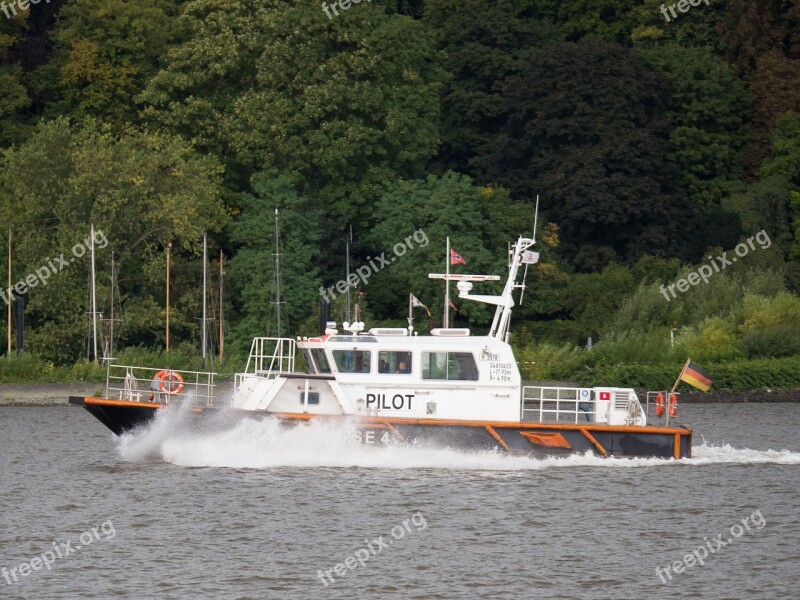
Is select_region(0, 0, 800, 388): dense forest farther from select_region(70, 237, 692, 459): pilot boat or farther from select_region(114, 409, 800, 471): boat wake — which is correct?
select_region(114, 409, 800, 471): boat wake

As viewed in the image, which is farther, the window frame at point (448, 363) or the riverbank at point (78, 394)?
the riverbank at point (78, 394)

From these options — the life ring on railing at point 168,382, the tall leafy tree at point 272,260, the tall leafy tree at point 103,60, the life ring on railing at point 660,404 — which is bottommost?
the life ring on railing at point 660,404

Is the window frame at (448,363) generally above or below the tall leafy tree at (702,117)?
below

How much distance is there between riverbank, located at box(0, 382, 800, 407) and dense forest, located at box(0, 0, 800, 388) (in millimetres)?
636

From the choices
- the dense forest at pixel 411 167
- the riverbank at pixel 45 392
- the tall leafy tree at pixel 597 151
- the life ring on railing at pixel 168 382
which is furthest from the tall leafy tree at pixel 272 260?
the life ring on railing at pixel 168 382

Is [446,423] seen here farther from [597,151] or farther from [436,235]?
[597,151]

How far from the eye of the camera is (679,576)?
28.8 m

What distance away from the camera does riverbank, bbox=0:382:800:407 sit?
57.9 meters

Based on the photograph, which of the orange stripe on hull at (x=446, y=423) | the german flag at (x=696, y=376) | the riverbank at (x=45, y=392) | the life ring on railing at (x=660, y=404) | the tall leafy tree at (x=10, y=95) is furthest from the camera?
the tall leafy tree at (x=10, y=95)

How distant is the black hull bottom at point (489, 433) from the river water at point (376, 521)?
0.30 metres

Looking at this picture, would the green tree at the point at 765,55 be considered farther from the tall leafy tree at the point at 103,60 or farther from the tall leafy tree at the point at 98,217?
the tall leafy tree at the point at 103,60

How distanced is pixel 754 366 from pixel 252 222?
20127mm

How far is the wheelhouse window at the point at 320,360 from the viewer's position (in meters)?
36.5

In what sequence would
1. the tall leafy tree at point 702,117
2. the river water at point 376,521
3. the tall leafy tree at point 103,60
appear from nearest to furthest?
the river water at point 376,521, the tall leafy tree at point 103,60, the tall leafy tree at point 702,117
